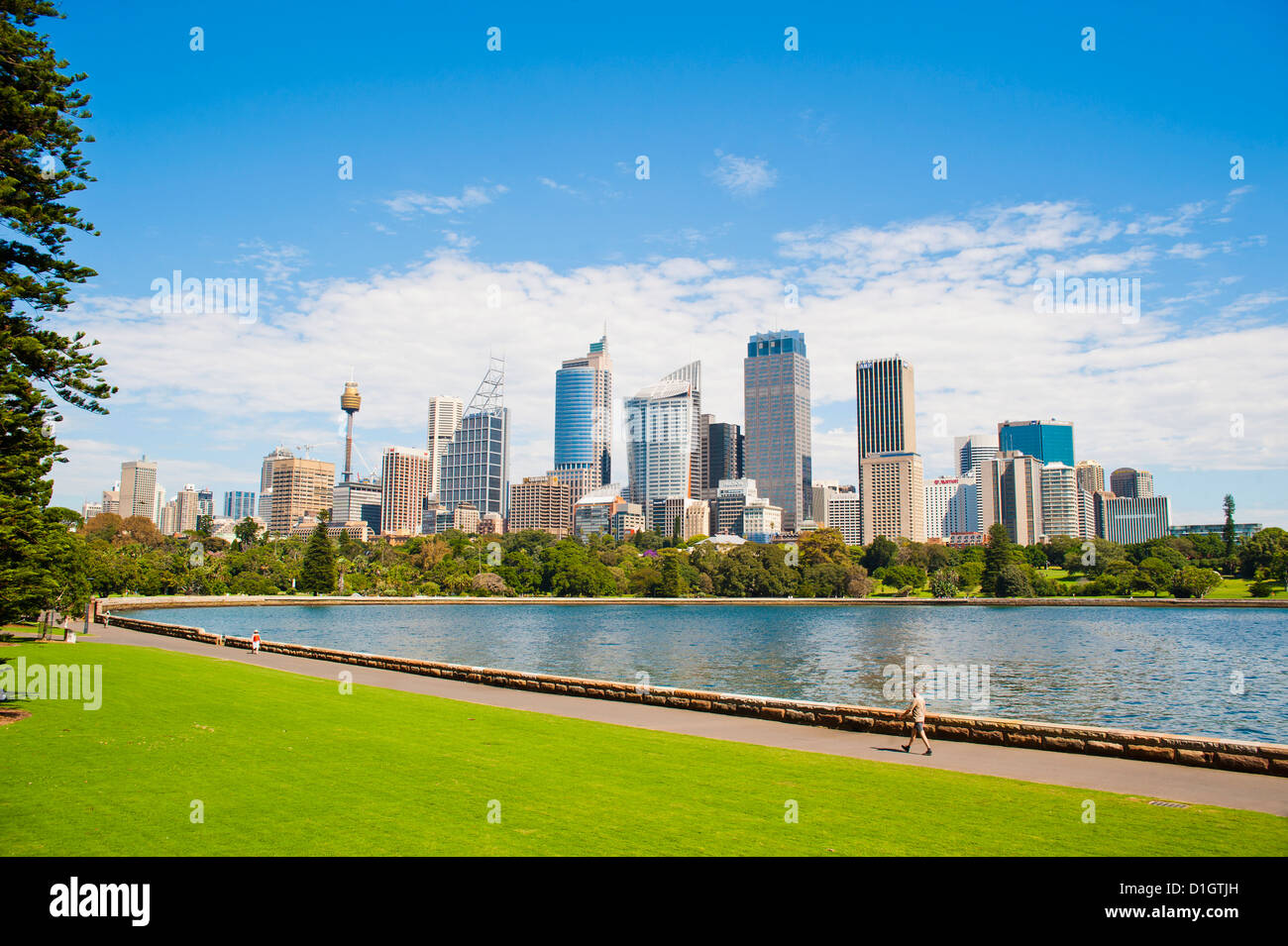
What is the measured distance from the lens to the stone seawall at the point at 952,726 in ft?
44.5

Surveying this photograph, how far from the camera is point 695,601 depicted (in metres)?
155

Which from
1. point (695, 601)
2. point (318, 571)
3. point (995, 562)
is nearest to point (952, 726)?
point (318, 571)

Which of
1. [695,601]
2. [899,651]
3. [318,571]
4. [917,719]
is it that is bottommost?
[695,601]

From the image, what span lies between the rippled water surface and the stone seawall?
13.5m

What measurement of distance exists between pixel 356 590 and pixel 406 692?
131203 millimetres

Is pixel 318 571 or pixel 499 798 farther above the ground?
pixel 499 798

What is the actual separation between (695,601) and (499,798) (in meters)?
145

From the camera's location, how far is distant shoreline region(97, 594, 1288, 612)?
378ft

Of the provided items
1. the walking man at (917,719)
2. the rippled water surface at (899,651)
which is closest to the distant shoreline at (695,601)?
the rippled water surface at (899,651)

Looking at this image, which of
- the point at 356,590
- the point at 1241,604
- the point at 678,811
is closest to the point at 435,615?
the point at 356,590

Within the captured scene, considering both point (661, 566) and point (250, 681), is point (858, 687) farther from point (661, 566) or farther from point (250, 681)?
point (661, 566)

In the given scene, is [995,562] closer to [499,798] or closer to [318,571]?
[318,571]

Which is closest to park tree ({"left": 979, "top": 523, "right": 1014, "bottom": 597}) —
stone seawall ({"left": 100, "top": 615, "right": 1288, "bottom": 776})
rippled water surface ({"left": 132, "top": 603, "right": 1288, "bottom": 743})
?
rippled water surface ({"left": 132, "top": 603, "right": 1288, "bottom": 743})

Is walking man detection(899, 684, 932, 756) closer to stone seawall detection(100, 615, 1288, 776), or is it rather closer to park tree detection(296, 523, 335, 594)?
stone seawall detection(100, 615, 1288, 776)
